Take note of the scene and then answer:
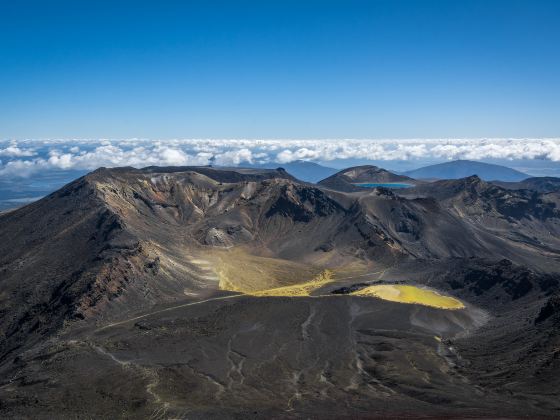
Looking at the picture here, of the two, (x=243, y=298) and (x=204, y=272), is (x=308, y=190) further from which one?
(x=243, y=298)

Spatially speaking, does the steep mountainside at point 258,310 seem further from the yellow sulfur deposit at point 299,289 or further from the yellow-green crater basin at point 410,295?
the yellow-green crater basin at point 410,295

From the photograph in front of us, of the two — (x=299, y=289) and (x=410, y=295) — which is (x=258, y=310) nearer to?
(x=299, y=289)

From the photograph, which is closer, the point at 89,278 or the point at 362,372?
the point at 362,372

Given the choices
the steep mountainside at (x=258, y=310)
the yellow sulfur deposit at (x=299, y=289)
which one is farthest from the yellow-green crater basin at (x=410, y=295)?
the yellow sulfur deposit at (x=299, y=289)

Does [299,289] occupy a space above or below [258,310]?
below

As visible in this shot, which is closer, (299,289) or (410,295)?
(410,295)

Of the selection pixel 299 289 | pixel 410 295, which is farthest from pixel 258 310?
pixel 410 295

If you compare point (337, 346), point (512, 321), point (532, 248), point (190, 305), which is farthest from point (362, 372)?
point (532, 248)

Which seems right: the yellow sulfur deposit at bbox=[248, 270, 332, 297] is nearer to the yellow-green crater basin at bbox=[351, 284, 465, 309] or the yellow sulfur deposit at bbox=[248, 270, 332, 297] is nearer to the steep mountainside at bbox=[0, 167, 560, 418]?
the steep mountainside at bbox=[0, 167, 560, 418]
